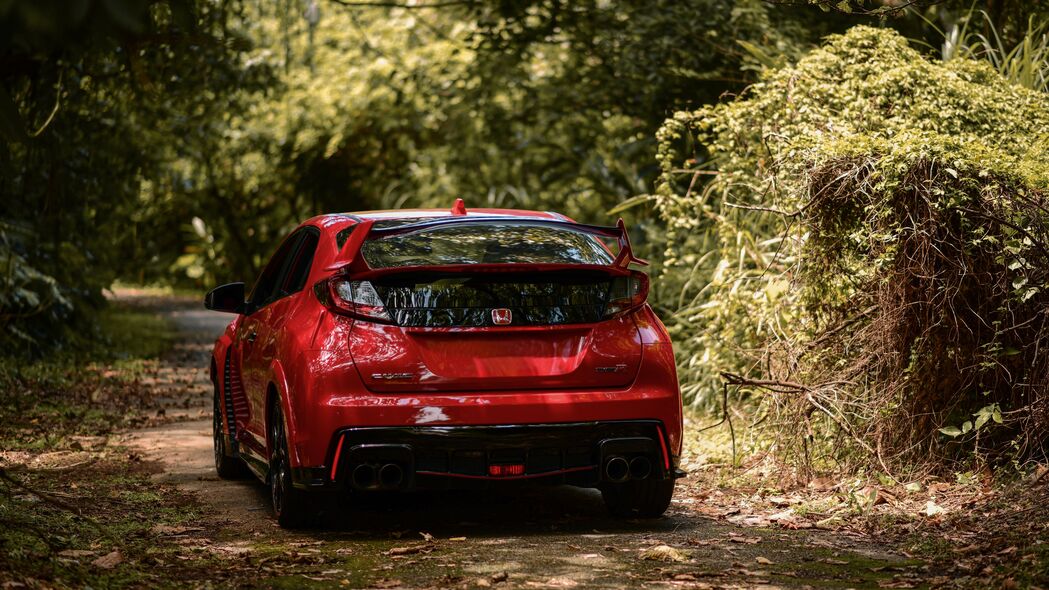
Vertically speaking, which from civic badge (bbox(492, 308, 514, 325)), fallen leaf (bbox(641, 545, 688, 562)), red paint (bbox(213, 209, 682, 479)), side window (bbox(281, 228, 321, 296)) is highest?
side window (bbox(281, 228, 321, 296))

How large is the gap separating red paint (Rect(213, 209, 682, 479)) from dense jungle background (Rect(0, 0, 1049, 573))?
1.34 m

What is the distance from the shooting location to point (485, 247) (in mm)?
7059

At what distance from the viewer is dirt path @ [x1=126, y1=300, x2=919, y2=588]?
5.75m

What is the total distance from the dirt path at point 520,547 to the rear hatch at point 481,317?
2.55 ft

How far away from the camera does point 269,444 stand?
7.30m

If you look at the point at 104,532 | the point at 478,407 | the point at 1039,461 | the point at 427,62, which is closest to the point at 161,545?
the point at 104,532

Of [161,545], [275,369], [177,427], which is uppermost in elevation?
[275,369]

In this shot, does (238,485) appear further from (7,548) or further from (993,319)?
(993,319)

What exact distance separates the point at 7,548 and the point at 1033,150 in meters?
5.89

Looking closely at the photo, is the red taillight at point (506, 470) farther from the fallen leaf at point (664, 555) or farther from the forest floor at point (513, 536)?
the fallen leaf at point (664, 555)

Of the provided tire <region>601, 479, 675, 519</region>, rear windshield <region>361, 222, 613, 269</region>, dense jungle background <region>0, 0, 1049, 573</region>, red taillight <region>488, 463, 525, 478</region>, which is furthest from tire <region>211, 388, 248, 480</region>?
red taillight <region>488, 463, 525, 478</region>

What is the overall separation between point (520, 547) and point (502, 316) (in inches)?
42.9

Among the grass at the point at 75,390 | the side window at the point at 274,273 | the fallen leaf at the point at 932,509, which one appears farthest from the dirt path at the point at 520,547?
the grass at the point at 75,390

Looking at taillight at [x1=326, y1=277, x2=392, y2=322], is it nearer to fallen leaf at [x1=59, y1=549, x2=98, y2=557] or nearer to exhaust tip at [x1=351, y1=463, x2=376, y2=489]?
exhaust tip at [x1=351, y1=463, x2=376, y2=489]
